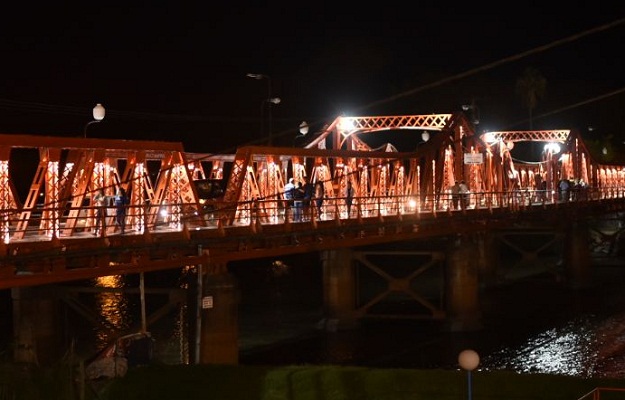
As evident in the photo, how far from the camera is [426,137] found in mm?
61156

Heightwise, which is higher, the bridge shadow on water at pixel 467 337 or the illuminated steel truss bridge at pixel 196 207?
the illuminated steel truss bridge at pixel 196 207

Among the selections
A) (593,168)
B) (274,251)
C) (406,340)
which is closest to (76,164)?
(274,251)

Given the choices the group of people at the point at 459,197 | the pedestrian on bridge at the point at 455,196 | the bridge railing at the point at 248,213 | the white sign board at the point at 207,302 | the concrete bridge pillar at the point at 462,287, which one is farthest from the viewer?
the pedestrian on bridge at the point at 455,196

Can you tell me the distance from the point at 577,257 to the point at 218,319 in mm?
42688

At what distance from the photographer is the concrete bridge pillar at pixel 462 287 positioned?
4578 centimetres

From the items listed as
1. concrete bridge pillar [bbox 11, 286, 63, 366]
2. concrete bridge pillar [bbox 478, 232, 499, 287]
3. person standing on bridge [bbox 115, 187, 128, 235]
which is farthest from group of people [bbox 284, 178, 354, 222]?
concrete bridge pillar [bbox 478, 232, 499, 287]

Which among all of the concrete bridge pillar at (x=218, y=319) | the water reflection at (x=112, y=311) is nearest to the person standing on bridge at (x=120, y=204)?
the concrete bridge pillar at (x=218, y=319)

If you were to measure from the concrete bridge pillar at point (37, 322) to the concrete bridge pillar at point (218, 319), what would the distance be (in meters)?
4.65

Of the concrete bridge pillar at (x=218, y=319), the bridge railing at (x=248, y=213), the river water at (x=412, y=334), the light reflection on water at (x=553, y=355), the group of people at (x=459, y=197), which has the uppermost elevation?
the group of people at (x=459, y=197)

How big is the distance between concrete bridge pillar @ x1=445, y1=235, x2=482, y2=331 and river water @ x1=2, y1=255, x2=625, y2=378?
0.70m

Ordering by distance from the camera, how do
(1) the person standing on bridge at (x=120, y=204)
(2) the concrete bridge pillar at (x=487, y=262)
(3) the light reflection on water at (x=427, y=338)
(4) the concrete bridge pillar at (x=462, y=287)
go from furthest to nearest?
(2) the concrete bridge pillar at (x=487, y=262) → (4) the concrete bridge pillar at (x=462, y=287) → (3) the light reflection on water at (x=427, y=338) → (1) the person standing on bridge at (x=120, y=204)

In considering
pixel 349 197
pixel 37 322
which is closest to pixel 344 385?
pixel 37 322

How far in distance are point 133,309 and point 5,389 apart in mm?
36558

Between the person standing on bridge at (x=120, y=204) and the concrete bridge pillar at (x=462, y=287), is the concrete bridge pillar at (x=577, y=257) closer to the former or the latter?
the concrete bridge pillar at (x=462, y=287)
